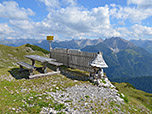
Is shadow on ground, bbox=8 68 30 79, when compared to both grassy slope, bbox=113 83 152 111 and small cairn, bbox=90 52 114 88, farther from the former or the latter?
grassy slope, bbox=113 83 152 111

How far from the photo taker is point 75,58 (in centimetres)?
1777

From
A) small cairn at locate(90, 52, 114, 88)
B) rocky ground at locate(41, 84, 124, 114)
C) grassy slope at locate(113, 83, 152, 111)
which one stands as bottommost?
grassy slope at locate(113, 83, 152, 111)

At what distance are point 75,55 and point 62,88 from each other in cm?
730

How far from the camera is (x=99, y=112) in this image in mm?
7766

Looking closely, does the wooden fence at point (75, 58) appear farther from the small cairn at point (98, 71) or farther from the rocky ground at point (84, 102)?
the rocky ground at point (84, 102)

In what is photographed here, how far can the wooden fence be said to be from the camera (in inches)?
632

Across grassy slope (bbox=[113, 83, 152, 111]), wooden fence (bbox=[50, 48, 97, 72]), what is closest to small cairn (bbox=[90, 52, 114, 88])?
wooden fence (bbox=[50, 48, 97, 72])

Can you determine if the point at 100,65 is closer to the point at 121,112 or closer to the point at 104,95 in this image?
the point at 104,95

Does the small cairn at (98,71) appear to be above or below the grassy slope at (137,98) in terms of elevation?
above

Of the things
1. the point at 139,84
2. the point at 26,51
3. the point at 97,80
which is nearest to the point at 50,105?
the point at 97,80

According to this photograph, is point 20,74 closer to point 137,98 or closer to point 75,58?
point 75,58

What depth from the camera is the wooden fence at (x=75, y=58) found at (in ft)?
52.7

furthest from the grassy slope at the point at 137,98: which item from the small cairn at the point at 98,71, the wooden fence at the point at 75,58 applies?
the wooden fence at the point at 75,58

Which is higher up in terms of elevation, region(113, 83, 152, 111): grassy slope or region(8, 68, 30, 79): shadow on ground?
region(8, 68, 30, 79): shadow on ground
